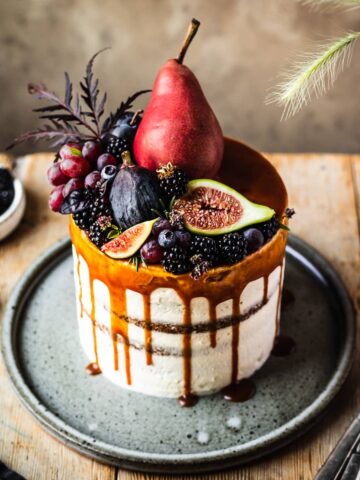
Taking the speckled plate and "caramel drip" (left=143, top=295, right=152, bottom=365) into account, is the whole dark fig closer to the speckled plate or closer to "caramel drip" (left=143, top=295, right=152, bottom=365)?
"caramel drip" (left=143, top=295, right=152, bottom=365)

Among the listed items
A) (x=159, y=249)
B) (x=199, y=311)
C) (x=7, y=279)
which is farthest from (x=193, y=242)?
(x=7, y=279)

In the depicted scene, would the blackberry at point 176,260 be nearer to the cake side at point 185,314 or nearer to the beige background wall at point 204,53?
the cake side at point 185,314

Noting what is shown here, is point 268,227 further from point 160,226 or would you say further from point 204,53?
point 204,53

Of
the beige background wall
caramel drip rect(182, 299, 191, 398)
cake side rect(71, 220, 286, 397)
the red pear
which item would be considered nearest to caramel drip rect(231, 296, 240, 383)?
cake side rect(71, 220, 286, 397)

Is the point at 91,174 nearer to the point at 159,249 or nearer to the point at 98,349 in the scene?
the point at 159,249

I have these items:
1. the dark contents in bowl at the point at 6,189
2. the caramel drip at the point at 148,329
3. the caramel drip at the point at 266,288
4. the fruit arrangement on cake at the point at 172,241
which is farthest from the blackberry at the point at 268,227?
the dark contents in bowl at the point at 6,189

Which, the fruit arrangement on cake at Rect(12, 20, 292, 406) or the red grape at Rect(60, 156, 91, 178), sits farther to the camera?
the red grape at Rect(60, 156, 91, 178)

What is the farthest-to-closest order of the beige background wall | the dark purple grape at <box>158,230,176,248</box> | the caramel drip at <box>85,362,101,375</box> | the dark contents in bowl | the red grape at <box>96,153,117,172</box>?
the beige background wall, the dark contents in bowl, the caramel drip at <box>85,362,101,375</box>, the red grape at <box>96,153,117,172</box>, the dark purple grape at <box>158,230,176,248</box>
